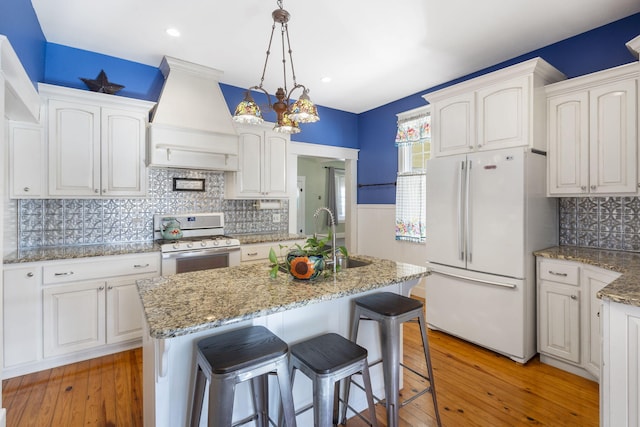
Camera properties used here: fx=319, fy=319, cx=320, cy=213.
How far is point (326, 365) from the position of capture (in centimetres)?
136

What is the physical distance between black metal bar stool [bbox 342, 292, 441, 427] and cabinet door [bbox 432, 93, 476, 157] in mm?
1768

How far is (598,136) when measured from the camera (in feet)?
7.96

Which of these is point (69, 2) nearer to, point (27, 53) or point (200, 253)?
point (27, 53)

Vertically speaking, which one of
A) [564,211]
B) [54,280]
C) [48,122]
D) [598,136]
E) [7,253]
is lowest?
[54,280]

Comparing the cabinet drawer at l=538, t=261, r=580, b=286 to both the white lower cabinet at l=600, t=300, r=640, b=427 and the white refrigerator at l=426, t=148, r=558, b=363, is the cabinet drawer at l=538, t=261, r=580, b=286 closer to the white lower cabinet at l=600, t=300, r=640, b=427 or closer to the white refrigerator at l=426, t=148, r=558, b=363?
the white refrigerator at l=426, t=148, r=558, b=363

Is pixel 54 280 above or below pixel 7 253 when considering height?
below

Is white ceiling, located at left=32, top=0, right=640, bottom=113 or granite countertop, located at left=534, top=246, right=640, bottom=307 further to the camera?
white ceiling, located at left=32, top=0, right=640, bottom=113

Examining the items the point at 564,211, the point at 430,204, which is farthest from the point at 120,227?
the point at 564,211

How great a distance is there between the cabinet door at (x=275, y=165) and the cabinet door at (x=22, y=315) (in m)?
2.25

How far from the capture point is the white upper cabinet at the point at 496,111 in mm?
2561

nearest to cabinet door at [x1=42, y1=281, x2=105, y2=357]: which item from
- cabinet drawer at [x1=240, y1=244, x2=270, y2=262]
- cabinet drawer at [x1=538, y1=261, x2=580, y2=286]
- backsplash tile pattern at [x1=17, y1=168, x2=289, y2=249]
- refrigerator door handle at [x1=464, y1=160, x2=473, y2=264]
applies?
backsplash tile pattern at [x1=17, y1=168, x2=289, y2=249]

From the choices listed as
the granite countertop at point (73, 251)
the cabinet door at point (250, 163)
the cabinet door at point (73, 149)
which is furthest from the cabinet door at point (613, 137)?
the cabinet door at point (73, 149)

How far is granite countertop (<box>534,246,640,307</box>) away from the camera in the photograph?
1482 mm

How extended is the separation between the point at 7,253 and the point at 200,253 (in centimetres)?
143
